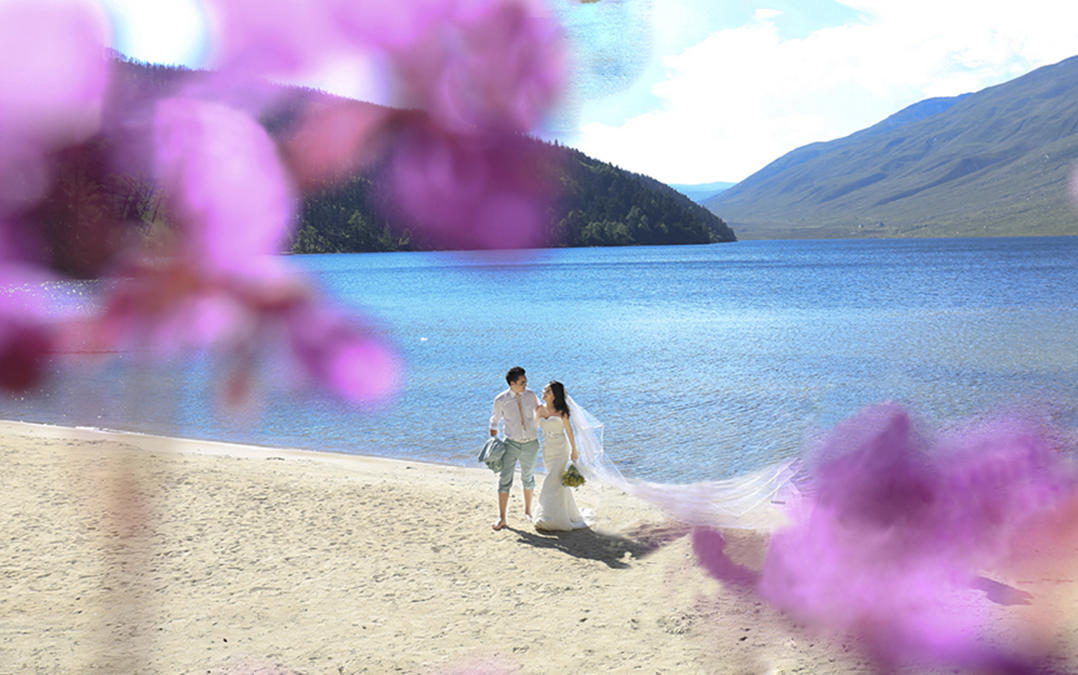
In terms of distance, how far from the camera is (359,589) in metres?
8.34

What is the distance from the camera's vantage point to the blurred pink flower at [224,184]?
5.02 ft

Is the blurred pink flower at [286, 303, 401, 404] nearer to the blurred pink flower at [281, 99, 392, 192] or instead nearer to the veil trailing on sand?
the blurred pink flower at [281, 99, 392, 192]

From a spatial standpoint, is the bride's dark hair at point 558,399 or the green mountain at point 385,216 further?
the bride's dark hair at point 558,399

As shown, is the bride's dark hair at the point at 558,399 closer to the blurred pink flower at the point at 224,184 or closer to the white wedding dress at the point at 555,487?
the white wedding dress at the point at 555,487

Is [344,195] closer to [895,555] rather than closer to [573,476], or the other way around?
[895,555]

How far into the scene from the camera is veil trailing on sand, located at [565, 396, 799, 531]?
8.23m

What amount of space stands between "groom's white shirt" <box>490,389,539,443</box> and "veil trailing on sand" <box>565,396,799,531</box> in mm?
451

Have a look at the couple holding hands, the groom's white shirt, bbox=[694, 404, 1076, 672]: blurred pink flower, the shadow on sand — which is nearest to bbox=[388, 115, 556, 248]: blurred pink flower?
bbox=[694, 404, 1076, 672]: blurred pink flower

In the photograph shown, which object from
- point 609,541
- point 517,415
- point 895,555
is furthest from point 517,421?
point 895,555

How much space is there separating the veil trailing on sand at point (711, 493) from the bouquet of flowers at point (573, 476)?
0.16 metres

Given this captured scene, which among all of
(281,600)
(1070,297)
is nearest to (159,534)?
(281,600)

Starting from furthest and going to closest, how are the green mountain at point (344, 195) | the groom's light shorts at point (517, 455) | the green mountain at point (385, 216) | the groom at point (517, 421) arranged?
the groom's light shorts at point (517, 455)
the groom at point (517, 421)
the green mountain at point (385, 216)
the green mountain at point (344, 195)

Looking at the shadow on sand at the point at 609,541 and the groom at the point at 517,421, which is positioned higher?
the groom at the point at 517,421

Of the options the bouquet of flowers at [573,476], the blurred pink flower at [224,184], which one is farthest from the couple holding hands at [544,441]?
the blurred pink flower at [224,184]
